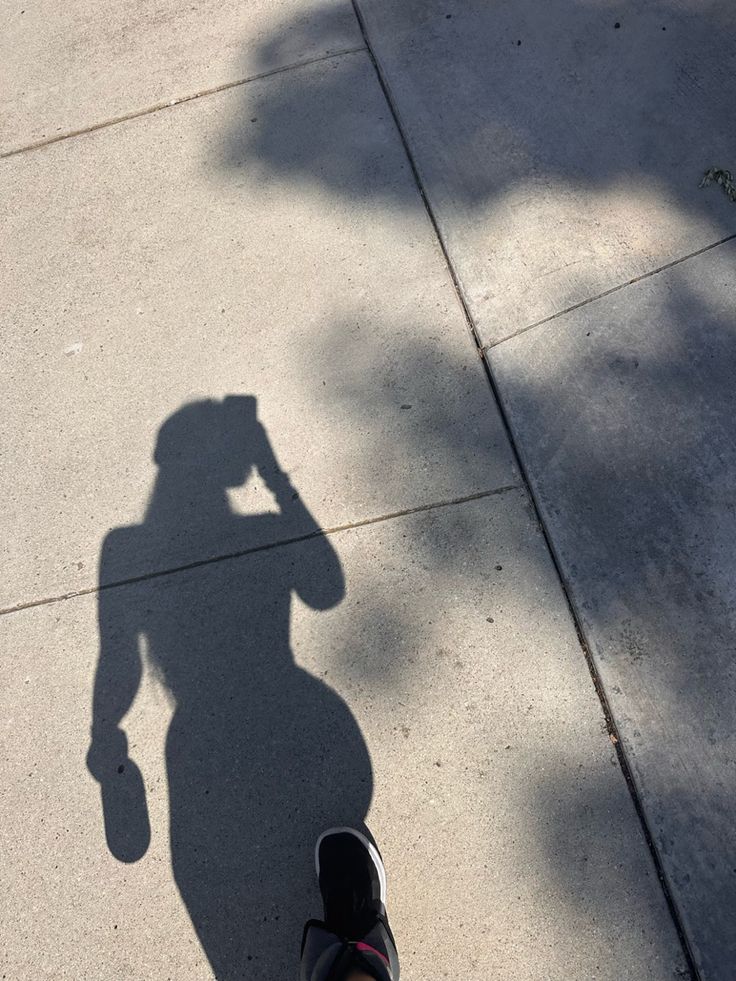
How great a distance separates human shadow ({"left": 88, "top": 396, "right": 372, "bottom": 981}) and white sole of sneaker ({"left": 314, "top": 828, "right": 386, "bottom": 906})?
0.16ft

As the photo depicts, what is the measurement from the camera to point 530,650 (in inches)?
112

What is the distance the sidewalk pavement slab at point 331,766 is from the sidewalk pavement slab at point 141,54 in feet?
8.45

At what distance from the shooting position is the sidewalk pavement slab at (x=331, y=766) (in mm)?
2562

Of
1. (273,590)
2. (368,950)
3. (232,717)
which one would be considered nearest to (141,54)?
(273,590)

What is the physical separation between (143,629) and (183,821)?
659mm

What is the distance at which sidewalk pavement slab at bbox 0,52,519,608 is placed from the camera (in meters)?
3.23

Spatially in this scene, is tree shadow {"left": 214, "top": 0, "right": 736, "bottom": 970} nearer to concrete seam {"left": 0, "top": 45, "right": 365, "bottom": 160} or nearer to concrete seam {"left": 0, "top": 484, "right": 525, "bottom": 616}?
concrete seam {"left": 0, "top": 45, "right": 365, "bottom": 160}

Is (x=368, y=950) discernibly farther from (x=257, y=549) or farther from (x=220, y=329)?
(x=220, y=329)

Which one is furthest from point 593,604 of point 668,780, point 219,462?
point 219,462

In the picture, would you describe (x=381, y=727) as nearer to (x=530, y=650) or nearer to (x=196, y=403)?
(x=530, y=650)

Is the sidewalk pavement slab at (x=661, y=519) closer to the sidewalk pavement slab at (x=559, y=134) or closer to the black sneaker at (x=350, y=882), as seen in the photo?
the sidewalk pavement slab at (x=559, y=134)

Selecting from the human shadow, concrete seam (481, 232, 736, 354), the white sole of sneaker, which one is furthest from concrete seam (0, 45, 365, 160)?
the white sole of sneaker

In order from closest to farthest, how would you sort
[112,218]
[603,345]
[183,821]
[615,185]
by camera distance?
[183,821] → [603,345] → [615,185] → [112,218]

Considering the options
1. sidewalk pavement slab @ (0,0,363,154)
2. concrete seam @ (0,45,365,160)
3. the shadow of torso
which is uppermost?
sidewalk pavement slab @ (0,0,363,154)
